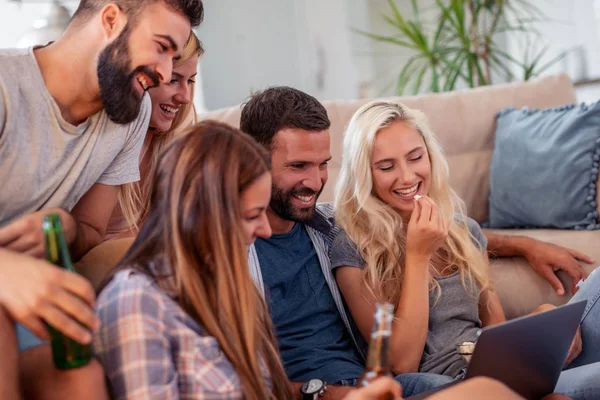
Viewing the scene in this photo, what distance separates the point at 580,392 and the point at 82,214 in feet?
3.69

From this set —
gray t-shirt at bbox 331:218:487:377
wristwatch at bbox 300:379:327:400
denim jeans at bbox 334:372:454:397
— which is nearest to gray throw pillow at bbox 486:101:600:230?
gray t-shirt at bbox 331:218:487:377

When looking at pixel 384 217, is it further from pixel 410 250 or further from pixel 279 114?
pixel 279 114

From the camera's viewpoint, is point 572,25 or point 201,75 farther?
point 201,75

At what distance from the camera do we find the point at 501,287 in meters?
2.31

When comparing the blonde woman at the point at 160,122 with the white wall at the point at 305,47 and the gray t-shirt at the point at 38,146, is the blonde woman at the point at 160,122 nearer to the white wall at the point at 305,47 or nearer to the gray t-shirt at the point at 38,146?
the gray t-shirt at the point at 38,146

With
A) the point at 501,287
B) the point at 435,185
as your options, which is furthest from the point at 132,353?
the point at 501,287

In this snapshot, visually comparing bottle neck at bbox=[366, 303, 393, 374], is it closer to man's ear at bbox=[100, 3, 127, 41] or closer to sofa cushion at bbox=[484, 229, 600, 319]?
man's ear at bbox=[100, 3, 127, 41]

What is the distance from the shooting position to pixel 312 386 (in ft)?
5.22

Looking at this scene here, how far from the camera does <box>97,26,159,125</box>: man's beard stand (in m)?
1.55

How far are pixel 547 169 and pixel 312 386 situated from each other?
4.60ft

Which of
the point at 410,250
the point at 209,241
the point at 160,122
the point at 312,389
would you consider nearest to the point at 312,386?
the point at 312,389

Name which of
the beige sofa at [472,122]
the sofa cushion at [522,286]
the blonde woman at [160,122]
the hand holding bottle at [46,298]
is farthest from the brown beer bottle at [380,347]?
the beige sofa at [472,122]

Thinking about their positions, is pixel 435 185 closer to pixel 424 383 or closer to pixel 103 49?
pixel 424 383

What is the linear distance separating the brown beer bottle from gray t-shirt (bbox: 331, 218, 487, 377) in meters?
0.75
